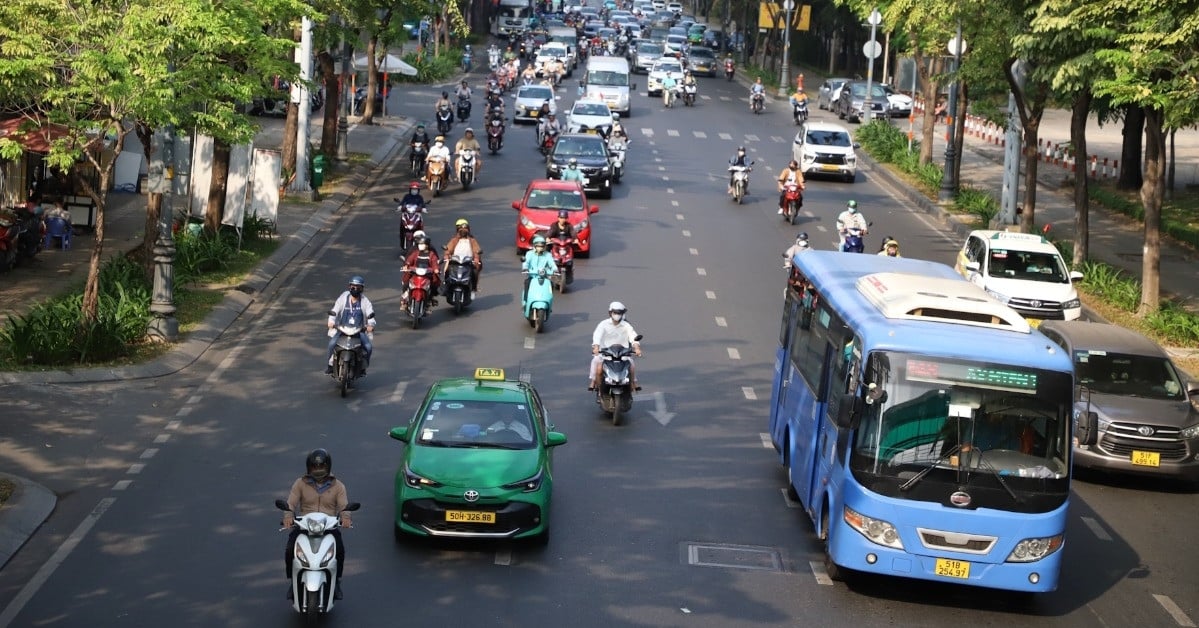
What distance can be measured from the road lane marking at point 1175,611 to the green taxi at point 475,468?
5878mm

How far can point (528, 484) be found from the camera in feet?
49.3

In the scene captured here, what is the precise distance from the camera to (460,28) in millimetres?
44719

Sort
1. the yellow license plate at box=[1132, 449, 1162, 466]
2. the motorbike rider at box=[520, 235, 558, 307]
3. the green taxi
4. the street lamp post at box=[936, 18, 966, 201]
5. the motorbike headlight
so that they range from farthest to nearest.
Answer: the street lamp post at box=[936, 18, 966, 201] < the motorbike rider at box=[520, 235, 558, 307] < the yellow license plate at box=[1132, 449, 1162, 466] < the motorbike headlight < the green taxi

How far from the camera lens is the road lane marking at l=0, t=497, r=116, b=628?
1302cm

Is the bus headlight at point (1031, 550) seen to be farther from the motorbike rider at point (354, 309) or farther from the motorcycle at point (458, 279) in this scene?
the motorcycle at point (458, 279)

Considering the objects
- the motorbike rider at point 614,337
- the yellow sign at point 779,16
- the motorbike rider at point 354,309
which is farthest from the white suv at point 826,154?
the yellow sign at point 779,16

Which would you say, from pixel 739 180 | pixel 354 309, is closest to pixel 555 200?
pixel 739 180

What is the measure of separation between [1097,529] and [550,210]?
1706 cm

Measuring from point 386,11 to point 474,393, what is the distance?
3021 cm

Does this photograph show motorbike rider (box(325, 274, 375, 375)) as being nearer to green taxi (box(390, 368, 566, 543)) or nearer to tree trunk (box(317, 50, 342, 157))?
green taxi (box(390, 368, 566, 543))

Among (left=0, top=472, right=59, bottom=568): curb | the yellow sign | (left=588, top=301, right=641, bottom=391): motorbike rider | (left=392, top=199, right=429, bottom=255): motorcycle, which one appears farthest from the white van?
(left=0, top=472, right=59, bottom=568): curb

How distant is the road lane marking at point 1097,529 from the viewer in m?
17.0

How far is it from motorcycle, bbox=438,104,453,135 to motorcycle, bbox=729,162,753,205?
13.5 m

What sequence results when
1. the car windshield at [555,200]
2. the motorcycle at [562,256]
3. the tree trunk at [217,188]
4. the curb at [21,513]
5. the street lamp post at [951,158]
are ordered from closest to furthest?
the curb at [21,513] < the motorcycle at [562,256] < the tree trunk at [217,188] < the car windshield at [555,200] < the street lamp post at [951,158]
